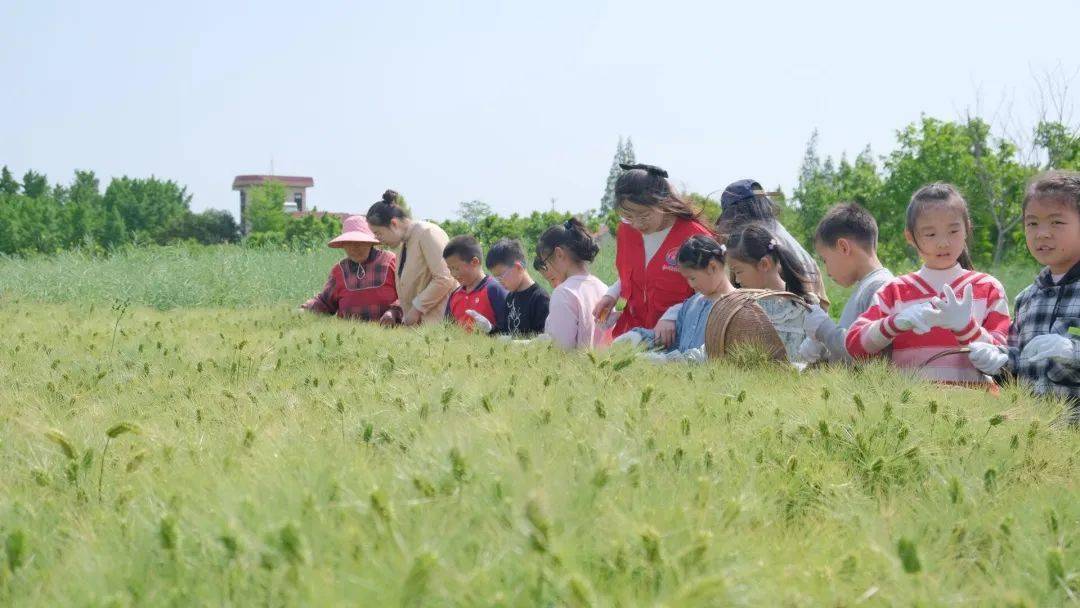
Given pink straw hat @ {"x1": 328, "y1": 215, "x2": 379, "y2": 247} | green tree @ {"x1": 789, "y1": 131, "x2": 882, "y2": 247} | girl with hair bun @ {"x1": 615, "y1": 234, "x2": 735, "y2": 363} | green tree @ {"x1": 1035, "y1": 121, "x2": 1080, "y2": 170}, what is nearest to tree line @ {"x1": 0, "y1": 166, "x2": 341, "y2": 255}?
green tree @ {"x1": 789, "y1": 131, "x2": 882, "y2": 247}

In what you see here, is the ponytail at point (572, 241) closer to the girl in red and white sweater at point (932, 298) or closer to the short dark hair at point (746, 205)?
the short dark hair at point (746, 205)

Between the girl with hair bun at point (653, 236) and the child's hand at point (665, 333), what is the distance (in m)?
0.11

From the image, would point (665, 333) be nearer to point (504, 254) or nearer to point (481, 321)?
point (481, 321)

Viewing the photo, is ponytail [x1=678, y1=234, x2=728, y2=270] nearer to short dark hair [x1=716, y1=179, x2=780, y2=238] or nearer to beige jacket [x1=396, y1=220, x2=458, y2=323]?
short dark hair [x1=716, y1=179, x2=780, y2=238]

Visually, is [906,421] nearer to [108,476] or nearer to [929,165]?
[108,476]

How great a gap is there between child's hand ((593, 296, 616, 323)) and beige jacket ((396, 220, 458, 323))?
3.07m

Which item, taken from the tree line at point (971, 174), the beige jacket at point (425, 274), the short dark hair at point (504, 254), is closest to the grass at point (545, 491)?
the short dark hair at point (504, 254)

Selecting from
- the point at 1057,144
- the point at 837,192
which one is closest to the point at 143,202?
the point at 837,192

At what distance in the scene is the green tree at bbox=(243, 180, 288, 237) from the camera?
77.7m

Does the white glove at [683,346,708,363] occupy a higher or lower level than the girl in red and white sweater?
lower

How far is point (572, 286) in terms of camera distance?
663cm

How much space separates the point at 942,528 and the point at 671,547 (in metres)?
0.80

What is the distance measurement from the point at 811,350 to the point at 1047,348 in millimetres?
1238

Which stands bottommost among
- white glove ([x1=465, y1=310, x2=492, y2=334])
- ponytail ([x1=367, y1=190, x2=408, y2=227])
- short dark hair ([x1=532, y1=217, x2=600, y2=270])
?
white glove ([x1=465, y1=310, x2=492, y2=334])
